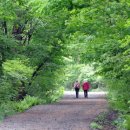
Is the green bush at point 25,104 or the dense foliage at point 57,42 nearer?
the dense foliage at point 57,42

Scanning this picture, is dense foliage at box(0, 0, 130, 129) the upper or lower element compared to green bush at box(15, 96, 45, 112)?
upper

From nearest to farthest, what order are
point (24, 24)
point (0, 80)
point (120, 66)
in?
point (120, 66), point (0, 80), point (24, 24)

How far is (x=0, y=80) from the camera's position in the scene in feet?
72.9

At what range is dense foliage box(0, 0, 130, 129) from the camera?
14430 mm

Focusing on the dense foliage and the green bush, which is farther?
the green bush

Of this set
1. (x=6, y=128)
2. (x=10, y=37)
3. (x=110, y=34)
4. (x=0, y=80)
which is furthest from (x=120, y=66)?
(x=10, y=37)

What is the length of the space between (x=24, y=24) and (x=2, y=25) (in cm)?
138

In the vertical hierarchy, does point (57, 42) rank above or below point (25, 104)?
above

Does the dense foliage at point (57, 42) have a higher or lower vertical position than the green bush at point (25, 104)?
higher

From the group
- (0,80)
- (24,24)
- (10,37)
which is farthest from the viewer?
(24,24)

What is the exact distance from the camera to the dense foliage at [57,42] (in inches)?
568

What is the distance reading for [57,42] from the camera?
95.6ft

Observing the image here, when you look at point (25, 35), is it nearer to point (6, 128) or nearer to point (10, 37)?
point (10, 37)

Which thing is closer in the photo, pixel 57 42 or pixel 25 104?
pixel 25 104
